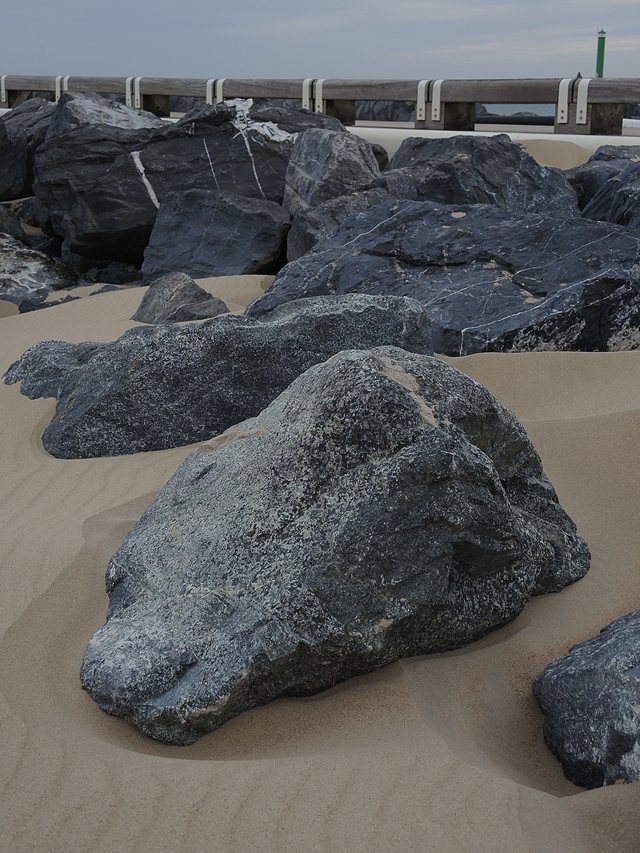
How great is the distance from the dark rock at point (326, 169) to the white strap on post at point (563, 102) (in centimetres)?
422

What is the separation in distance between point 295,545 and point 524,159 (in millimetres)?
6385

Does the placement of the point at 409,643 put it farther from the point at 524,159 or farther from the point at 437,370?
the point at 524,159

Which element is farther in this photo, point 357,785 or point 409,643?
point 409,643

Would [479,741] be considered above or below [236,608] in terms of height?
below

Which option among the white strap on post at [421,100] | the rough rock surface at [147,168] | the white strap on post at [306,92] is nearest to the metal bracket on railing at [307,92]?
the white strap on post at [306,92]

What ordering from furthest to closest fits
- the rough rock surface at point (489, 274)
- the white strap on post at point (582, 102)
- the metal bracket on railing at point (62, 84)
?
the metal bracket on railing at point (62, 84) → the white strap on post at point (582, 102) → the rough rock surface at point (489, 274)

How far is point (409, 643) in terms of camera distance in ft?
7.26

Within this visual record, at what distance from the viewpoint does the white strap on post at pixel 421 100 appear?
12445mm

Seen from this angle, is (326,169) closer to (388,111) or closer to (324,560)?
(324,560)

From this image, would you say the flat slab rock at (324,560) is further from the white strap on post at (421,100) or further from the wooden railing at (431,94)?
the white strap on post at (421,100)

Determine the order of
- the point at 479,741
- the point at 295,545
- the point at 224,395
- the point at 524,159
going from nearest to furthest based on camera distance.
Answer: the point at 479,741 < the point at 295,545 < the point at 224,395 < the point at 524,159

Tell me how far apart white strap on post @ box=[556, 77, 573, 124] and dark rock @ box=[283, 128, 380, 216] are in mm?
4220

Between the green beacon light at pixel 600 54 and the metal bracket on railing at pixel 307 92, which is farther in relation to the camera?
the green beacon light at pixel 600 54

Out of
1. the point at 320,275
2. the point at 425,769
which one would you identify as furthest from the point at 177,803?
the point at 320,275
